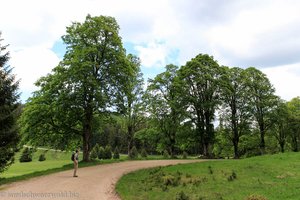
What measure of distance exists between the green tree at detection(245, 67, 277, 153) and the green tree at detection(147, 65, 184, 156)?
50.4 feet

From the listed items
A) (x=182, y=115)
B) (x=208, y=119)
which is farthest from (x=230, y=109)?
(x=182, y=115)

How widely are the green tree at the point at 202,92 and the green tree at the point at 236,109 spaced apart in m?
4.88

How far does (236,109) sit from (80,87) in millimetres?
33742

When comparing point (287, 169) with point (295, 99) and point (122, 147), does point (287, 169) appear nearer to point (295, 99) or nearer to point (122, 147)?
point (295, 99)

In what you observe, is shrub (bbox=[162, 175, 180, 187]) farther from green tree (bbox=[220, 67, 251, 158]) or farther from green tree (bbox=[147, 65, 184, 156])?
green tree (bbox=[220, 67, 251, 158])

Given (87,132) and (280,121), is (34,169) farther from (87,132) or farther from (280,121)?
(280,121)

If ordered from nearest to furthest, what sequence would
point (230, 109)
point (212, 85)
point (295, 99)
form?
point (212, 85), point (230, 109), point (295, 99)

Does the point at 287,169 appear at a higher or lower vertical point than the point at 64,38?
lower

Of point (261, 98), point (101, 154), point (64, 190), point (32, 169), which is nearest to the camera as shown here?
point (64, 190)

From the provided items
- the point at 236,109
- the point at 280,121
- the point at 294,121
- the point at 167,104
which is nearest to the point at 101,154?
the point at 167,104

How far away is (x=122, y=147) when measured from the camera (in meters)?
127

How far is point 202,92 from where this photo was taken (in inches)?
1989

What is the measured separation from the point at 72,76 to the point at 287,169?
76.7ft

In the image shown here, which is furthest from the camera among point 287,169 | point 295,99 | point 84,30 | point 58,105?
point 295,99
